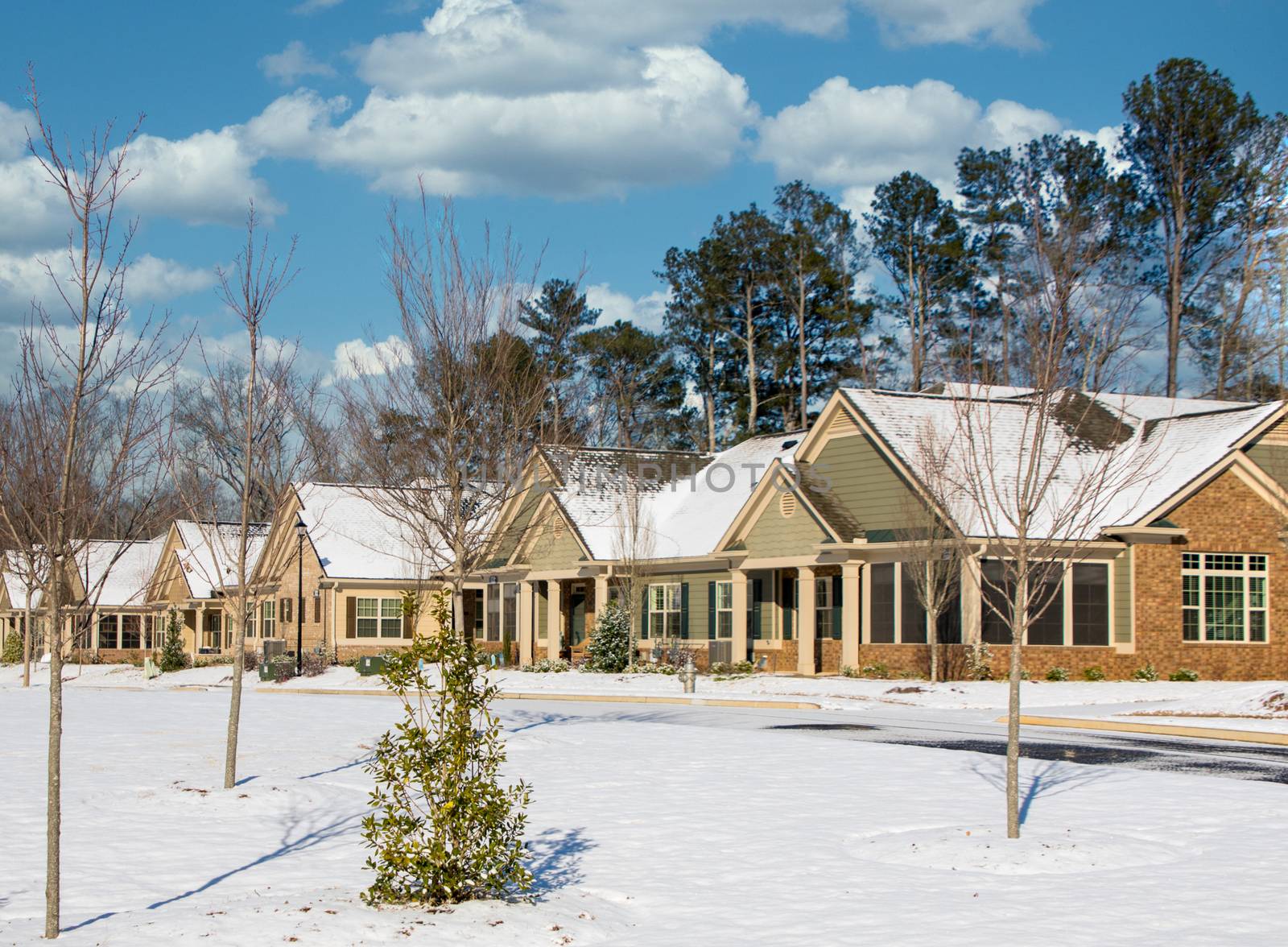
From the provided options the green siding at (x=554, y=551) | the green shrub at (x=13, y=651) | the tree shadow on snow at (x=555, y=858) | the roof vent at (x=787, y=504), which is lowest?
the green shrub at (x=13, y=651)

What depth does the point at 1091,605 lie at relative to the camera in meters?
32.8

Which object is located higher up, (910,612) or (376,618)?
(910,612)

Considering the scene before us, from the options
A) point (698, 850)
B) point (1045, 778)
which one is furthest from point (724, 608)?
point (698, 850)

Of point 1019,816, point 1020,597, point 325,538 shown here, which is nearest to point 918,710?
point 1019,816

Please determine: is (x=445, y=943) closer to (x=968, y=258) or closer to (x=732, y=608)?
(x=732, y=608)

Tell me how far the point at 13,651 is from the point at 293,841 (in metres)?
57.6

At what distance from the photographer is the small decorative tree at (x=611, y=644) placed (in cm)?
3894

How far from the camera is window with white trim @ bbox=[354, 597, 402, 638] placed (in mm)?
50062

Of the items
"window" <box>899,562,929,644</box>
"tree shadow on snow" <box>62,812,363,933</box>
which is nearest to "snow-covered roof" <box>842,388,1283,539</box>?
"window" <box>899,562,929,644</box>

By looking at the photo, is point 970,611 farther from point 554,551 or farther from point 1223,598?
point 554,551

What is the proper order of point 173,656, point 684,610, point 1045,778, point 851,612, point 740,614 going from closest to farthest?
point 1045,778 < point 851,612 < point 740,614 < point 684,610 < point 173,656

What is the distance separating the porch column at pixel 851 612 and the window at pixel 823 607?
5.22ft

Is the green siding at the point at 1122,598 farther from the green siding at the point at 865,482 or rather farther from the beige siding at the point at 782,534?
the beige siding at the point at 782,534

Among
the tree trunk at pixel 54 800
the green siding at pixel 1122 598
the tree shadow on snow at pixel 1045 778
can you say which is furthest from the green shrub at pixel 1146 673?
the tree trunk at pixel 54 800
